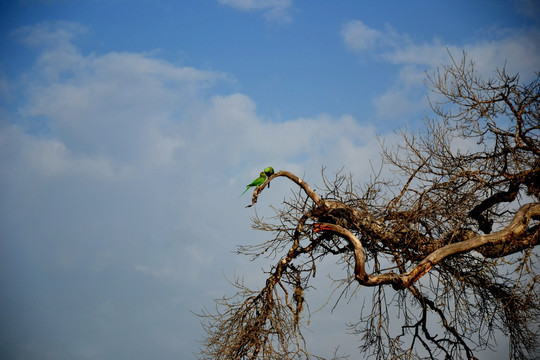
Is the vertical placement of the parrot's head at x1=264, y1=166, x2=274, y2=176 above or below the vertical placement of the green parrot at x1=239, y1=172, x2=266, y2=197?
above

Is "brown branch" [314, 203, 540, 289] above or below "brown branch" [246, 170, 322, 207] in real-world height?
below

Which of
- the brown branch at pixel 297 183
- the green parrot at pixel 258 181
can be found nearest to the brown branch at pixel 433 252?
the brown branch at pixel 297 183

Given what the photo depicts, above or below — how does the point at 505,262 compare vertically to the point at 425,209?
below

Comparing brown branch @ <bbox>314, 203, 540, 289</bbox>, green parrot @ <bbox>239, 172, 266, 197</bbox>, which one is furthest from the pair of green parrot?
brown branch @ <bbox>314, 203, 540, 289</bbox>

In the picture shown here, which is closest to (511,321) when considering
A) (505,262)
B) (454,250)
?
(505,262)

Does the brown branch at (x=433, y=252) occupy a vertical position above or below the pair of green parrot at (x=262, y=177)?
below

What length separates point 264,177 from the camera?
8.68m

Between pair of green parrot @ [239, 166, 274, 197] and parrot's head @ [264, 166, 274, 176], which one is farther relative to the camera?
parrot's head @ [264, 166, 274, 176]

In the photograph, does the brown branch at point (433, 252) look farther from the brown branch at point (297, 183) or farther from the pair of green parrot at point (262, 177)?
the pair of green parrot at point (262, 177)

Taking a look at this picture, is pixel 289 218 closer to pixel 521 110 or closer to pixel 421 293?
pixel 421 293


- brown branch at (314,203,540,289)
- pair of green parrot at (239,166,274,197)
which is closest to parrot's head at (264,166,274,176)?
pair of green parrot at (239,166,274,197)

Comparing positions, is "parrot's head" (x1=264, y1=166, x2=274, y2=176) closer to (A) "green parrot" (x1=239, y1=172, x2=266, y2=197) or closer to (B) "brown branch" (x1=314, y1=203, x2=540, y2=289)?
(A) "green parrot" (x1=239, y1=172, x2=266, y2=197)

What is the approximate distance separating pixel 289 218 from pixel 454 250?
2616 mm

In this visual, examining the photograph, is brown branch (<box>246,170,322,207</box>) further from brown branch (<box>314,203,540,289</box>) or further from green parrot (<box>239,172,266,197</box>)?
brown branch (<box>314,203,540,289</box>)
